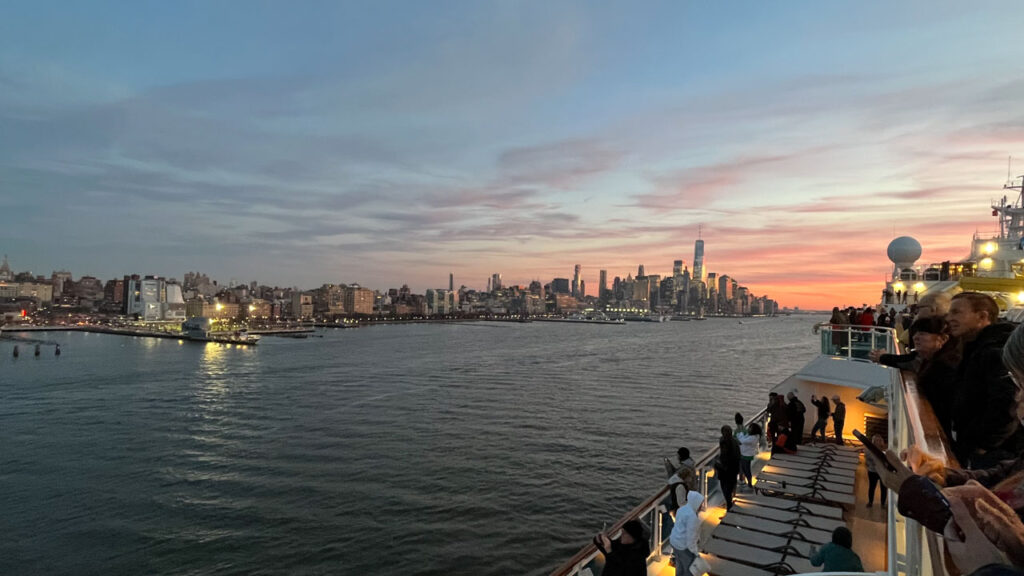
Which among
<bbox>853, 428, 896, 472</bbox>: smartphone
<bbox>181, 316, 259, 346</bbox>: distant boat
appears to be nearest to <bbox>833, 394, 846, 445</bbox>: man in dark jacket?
<bbox>853, 428, 896, 472</bbox>: smartphone

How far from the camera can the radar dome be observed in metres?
33.0

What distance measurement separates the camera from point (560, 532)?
49.8ft

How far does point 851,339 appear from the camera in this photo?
14562 mm

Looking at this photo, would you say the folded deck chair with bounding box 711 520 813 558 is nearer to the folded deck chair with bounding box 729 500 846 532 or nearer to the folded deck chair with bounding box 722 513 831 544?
the folded deck chair with bounding box 722 513 831 544

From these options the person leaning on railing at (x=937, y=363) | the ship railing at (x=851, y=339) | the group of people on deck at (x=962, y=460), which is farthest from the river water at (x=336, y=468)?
the person leaning on railing at (x=937, y=363)

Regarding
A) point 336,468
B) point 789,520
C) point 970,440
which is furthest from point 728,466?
point 336,468

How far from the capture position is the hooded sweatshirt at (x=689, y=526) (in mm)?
5906

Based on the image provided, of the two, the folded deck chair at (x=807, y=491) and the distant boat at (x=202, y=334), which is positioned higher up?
the folded deck chair at (x=807, y=491)

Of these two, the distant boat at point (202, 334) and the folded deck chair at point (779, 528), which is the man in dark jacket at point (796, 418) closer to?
the folded deck chair at point (779, 528)

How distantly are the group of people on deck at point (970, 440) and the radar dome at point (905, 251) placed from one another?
35122 mm

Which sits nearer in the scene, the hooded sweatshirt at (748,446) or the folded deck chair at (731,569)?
the folded deck chair at (731,569)

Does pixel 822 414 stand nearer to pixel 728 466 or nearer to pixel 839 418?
pixel 839 418

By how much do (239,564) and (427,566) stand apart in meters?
A: 4.84

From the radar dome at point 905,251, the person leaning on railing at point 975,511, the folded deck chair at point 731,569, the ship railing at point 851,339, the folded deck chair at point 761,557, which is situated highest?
the radar dome at point 905,251
